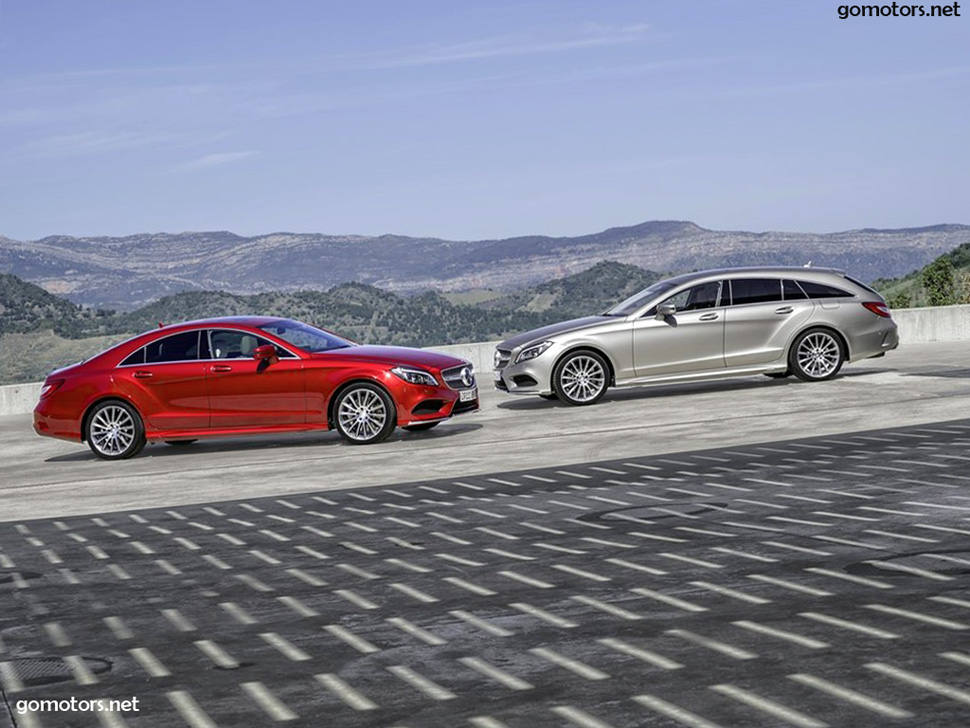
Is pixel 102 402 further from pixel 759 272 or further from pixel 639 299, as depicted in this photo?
pixel 759 272

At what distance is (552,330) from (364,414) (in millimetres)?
3826

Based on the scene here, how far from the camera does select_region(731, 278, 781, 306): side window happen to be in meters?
18.7

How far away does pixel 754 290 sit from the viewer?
1872 cm

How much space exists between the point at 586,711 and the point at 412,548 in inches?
147

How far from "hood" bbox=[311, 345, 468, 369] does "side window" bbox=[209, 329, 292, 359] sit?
65cm

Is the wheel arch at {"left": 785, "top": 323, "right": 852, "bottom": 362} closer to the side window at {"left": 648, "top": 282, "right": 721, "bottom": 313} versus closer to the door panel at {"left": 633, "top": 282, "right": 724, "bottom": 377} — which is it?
the door panel at {"left": 633, "top": 282, "right": 724, "bottom": 377}

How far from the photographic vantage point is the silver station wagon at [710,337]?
18453 mm

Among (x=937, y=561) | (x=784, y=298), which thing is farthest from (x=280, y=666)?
(x=784, y=298)

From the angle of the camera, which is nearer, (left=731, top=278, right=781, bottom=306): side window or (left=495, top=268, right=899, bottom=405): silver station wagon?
(left=495, top=268, right=899, bottom=405): silver station wagon

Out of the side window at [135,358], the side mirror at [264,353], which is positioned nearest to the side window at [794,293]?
the side mirror at [264,353]

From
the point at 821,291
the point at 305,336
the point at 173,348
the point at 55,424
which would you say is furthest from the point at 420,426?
the point at 821,291

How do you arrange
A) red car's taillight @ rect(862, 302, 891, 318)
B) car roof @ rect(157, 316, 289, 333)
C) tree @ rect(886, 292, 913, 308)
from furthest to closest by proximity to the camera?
tree @ rect(886, 292, 913, 308), red car's taillight @ rect(862, 302, 891, 318), car roof @ rect(157, 316, 289, 333)

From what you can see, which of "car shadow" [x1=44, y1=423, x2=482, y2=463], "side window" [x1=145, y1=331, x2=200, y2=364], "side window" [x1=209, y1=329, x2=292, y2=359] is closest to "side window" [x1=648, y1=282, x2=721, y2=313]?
"car shadow" [x1=44, y1=423, x2=482, y2=463]

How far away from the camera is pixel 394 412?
51.8 feet
